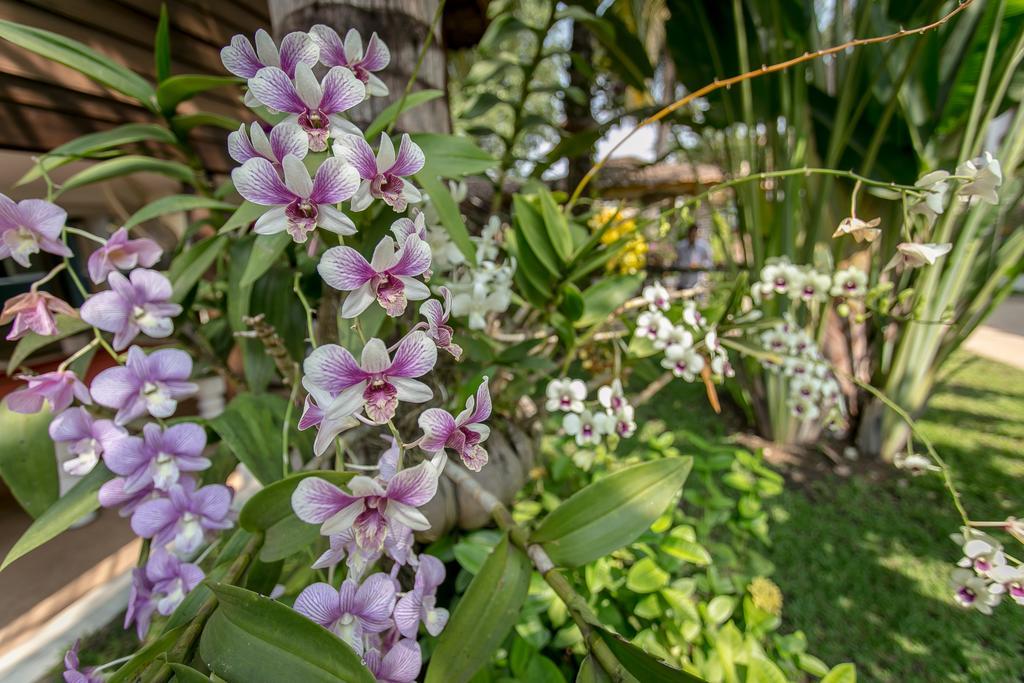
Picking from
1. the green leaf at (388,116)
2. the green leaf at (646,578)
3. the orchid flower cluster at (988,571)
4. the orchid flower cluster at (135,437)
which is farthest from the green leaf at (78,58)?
the orchid flower cluster at (988,571)

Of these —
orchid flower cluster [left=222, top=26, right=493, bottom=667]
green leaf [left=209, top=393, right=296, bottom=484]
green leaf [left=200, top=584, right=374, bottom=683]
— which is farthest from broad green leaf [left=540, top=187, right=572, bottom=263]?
green leaf [left=200, top=584, right=374, bottom=683]

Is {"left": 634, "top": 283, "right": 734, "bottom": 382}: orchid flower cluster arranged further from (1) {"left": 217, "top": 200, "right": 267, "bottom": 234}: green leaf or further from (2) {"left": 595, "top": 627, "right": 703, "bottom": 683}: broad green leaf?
(1) {"left": 217, "top": 200, "right": 267, "bottom": 234}: green leaf

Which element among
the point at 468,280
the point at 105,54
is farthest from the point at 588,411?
the point at 105,54

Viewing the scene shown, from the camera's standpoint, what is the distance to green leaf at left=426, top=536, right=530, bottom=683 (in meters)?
0.43

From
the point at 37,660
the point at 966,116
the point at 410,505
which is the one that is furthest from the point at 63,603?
the point at 966,116

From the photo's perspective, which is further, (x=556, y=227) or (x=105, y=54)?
(x=105, y=54)

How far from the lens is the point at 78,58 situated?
633 millimetres

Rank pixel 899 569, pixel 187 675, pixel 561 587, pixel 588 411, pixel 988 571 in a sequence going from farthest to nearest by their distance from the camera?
pixel 899 569, pixel 588 411, pixel 988 571, pixel 561 587, pixel 187 675

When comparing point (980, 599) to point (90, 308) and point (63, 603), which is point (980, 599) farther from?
point (63, 603)

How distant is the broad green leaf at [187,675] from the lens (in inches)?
12.3

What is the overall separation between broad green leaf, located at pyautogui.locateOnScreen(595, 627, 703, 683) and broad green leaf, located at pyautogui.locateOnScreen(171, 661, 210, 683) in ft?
0.96

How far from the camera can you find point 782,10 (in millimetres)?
1565

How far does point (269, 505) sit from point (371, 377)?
0.21 meters

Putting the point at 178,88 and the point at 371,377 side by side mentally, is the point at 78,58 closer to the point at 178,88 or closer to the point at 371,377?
the point at 178,88
